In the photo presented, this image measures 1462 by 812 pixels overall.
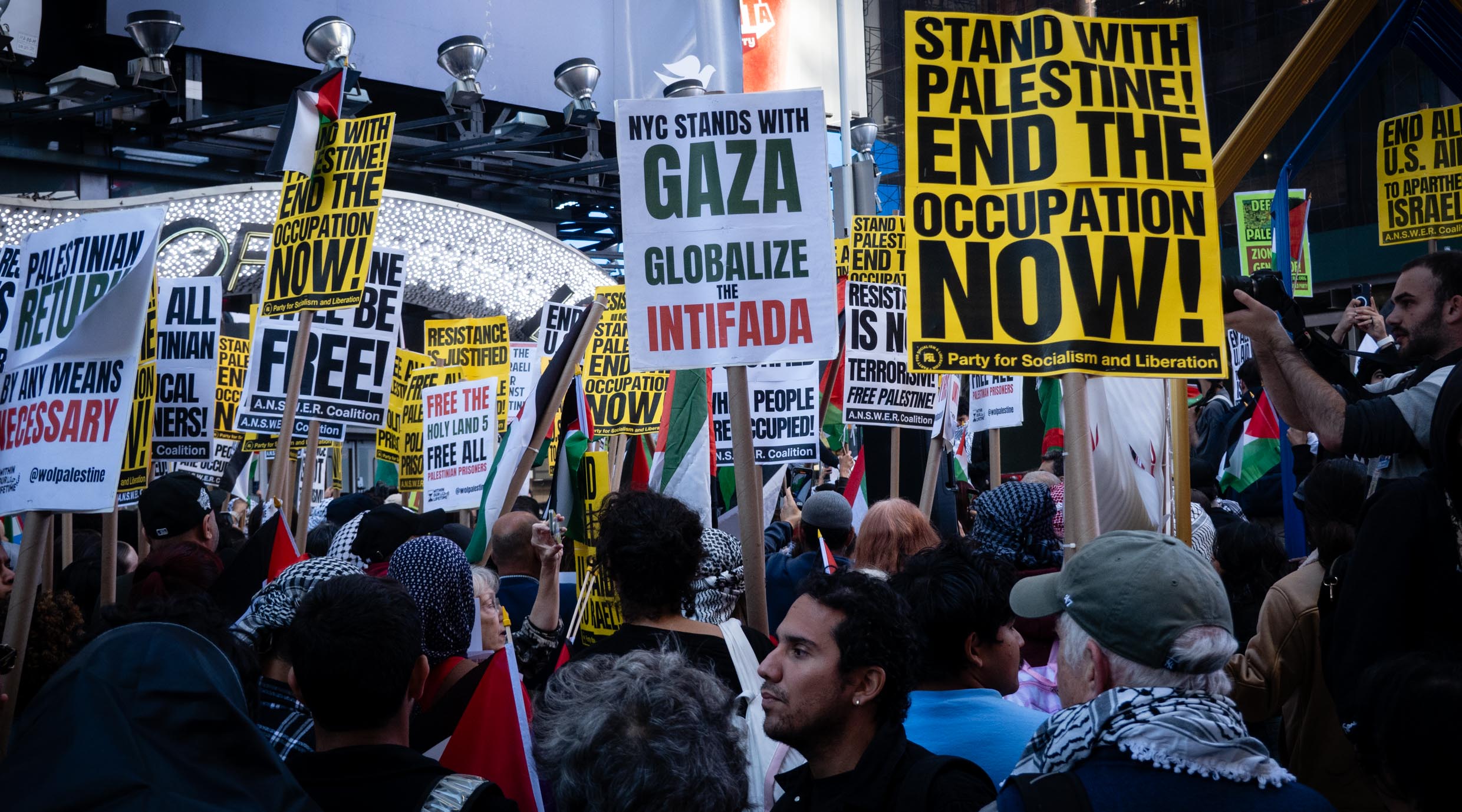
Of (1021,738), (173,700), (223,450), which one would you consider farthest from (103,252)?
(223,450)

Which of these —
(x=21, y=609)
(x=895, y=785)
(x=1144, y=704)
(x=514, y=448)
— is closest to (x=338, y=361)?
(x=514, y=448)

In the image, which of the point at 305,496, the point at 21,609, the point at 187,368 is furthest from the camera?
the point at 187,368

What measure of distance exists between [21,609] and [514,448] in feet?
9.18

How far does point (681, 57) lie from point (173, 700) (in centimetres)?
2445

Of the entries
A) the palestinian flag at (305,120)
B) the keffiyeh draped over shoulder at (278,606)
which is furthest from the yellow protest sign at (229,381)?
the keffiyeh draped over shoulder at (278,606)

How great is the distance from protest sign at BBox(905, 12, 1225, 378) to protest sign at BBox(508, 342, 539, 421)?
7.72 m

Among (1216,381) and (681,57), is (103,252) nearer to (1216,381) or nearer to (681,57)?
(1216,381)

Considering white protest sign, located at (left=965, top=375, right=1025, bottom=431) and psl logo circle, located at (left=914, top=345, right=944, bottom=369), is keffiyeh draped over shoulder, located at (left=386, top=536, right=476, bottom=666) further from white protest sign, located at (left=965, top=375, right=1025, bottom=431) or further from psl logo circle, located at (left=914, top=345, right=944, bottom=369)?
white protest sign, located at (left=965, top=375, right=1025, bottom=431)

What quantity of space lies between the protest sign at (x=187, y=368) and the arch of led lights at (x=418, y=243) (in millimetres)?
7969

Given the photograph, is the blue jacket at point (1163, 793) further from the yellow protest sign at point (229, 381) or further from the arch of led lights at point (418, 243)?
the arch of led lights at point (418, 243)

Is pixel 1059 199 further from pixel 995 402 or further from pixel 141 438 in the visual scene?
pixel 995 402

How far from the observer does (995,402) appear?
9047mm

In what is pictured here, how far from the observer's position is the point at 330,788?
2443 mm

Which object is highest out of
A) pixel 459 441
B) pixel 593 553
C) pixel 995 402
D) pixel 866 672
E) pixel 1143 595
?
pixel 995 402
